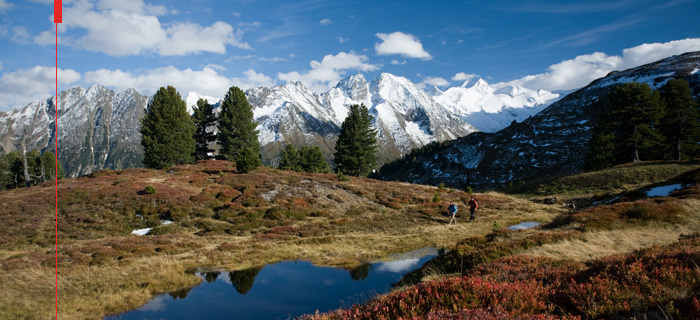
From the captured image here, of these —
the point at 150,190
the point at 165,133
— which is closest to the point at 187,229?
the point at 150,190

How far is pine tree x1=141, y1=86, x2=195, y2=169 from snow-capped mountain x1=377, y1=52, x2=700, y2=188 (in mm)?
98708

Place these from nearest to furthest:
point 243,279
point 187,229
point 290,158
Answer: point 243,279 < point 187,229 < point 290,158

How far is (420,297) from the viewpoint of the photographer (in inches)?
235

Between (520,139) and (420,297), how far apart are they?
492 feet

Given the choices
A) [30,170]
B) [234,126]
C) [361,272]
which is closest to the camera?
[361,272]

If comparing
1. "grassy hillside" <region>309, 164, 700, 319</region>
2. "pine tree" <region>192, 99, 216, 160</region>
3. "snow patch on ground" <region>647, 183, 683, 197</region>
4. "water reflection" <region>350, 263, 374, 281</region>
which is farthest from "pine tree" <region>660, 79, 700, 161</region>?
"pine tree" <region>192, 99, 216, 160</region>

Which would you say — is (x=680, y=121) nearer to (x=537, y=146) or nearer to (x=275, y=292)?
(x=275, y=292)

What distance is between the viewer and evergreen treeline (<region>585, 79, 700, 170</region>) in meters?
50.7

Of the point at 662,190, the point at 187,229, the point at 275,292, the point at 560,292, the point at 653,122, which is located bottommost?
the point at 275,292

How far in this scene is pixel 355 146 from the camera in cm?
6106

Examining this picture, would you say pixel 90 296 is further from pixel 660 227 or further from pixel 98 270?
pixel 660 227

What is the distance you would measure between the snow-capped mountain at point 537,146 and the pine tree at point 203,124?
306 feet

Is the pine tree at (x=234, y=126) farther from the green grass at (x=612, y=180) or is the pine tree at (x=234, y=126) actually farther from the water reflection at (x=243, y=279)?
the green grass at (x=612, y=180)

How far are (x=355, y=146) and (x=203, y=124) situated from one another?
95.5 ft
